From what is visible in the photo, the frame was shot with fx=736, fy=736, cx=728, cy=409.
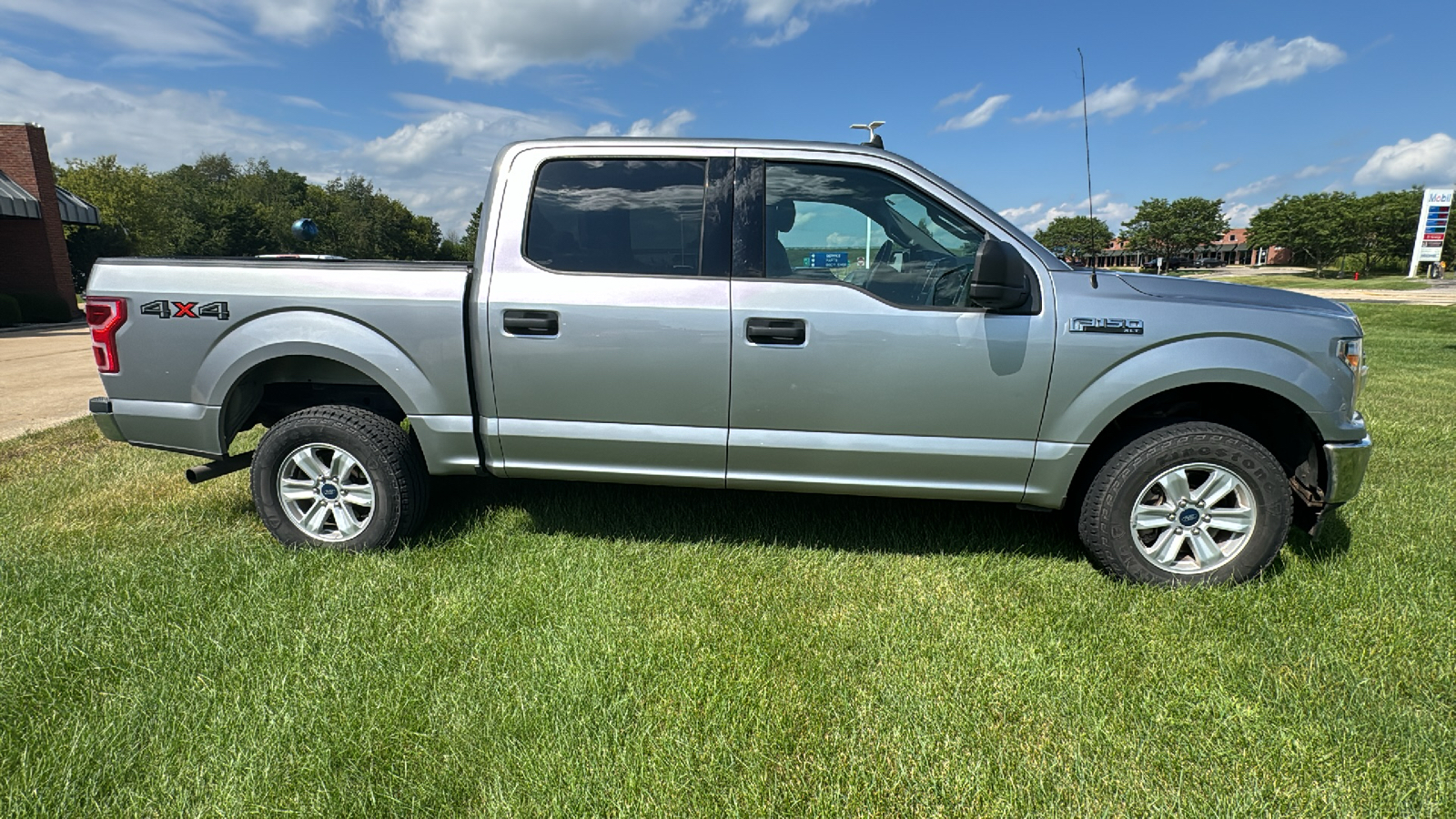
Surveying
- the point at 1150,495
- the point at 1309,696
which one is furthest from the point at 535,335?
the point at 1309,696

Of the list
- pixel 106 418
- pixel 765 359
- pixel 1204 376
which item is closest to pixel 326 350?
pixel 106 418

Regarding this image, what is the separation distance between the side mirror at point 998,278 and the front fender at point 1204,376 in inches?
13.6

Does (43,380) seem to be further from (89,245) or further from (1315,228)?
(1315,228)

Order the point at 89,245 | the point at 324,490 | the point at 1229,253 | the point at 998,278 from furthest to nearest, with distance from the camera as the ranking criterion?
the point at 1229,253 < the point at 89,245 < the point at 324,490 < the point at 998,278

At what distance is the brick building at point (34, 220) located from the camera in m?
17.4

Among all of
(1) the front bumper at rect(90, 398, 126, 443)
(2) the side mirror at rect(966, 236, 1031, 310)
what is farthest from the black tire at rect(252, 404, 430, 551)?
(2) the side mirror at rect(966, 236, 1031, 310)

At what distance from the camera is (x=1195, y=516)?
3.24 meters

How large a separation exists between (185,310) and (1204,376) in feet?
15.0

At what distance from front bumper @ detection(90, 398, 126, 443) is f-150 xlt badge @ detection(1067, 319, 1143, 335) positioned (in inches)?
177

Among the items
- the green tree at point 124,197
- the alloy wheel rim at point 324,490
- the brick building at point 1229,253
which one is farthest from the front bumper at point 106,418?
the brick building at point 1229,253

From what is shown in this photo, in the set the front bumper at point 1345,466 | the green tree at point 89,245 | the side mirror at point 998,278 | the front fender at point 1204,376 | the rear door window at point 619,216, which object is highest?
the green tree at point 89,245

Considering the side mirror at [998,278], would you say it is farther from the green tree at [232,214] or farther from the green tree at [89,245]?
the green tree at [89,245]

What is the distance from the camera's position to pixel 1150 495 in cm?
329

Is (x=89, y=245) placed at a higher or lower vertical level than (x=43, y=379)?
higher
